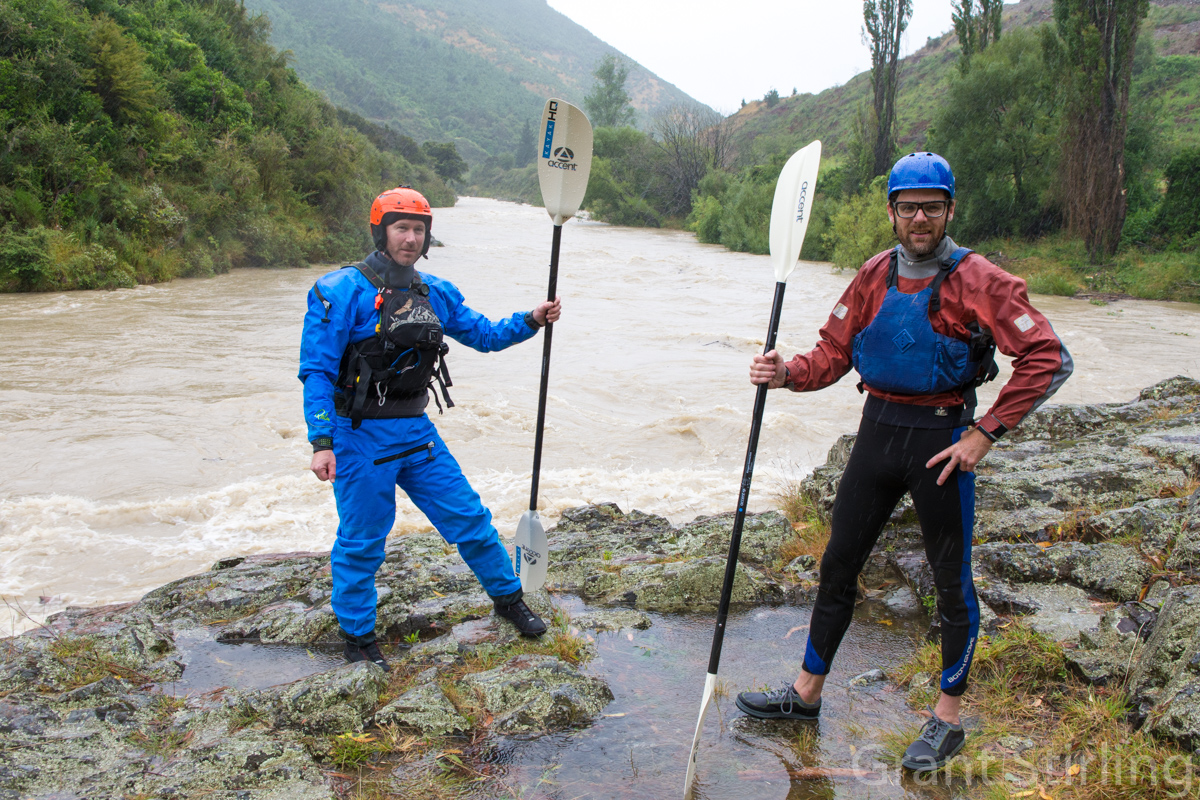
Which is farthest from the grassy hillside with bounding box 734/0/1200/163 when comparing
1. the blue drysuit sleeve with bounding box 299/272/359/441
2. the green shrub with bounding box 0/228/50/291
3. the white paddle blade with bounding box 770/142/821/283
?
the blue drysuit sleeve with bounding box 299/272/359/441

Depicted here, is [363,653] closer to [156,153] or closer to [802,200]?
[802,200]

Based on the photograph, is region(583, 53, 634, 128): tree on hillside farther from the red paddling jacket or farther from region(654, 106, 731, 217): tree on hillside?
the red paddling jacket

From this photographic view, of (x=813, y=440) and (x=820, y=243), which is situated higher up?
(x=820, y=243)

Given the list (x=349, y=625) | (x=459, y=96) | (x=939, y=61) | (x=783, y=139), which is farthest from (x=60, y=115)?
(x=459, y=96)

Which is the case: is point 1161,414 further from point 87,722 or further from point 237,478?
point 237,478

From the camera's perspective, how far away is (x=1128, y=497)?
415 centimetres

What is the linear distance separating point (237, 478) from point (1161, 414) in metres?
8.13

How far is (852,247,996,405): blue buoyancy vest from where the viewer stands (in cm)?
224

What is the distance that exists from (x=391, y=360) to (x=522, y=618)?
4.01ft

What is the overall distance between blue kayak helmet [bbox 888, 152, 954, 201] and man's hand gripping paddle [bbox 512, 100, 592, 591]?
171 centimetres

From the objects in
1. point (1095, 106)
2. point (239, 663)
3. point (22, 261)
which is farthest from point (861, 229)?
point (239, 663)

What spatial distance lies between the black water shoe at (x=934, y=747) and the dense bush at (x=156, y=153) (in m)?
18.2

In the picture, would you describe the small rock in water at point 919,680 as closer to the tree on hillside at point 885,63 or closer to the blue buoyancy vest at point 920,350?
the blue buoyancy vest at point 920,350

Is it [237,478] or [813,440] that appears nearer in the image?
[237,478]
